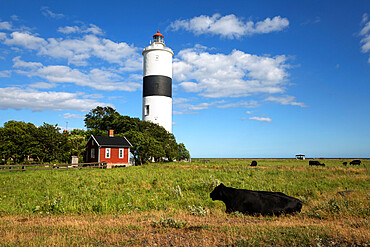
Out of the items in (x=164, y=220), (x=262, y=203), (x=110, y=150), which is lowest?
(x=164, y=220)

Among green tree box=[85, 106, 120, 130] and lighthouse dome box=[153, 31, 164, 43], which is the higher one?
lighthouse dome box=[153, 31, 164, 43]

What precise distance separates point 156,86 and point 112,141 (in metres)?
12.4

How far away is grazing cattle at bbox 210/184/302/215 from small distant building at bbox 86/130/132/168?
32299 mm

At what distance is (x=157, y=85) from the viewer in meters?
47.2

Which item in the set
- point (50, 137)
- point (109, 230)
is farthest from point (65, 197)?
point (50, 137)

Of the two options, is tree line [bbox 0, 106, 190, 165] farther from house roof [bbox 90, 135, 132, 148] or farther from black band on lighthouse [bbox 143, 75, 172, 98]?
black band on lighthouse [bbox 143, 75, 172, 98]

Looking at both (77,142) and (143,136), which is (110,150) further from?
(77,142)

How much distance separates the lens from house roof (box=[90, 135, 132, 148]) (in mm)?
40812

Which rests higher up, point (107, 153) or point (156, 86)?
point (156, 86)

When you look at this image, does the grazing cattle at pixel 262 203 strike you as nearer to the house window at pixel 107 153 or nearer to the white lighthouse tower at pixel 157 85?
the house window at pixel 107 153

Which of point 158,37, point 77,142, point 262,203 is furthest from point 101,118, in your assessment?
point 262,203

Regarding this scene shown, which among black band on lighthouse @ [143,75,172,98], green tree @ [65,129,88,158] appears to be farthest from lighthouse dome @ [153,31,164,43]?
green tree @ [65,129,88,158]

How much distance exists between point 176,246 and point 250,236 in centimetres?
189

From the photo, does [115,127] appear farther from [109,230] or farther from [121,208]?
[109,230]
